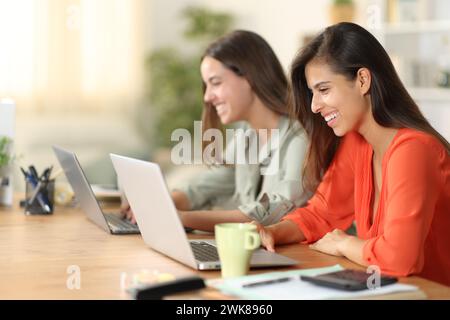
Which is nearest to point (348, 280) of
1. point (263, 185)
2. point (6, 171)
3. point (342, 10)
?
point (263, 185)

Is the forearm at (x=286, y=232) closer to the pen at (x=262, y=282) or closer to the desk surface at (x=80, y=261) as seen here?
the desk surface at (x=80, y=261)

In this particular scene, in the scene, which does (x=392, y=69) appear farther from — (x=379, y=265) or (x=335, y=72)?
(x=379, y=265)

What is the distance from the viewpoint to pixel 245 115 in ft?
8.92

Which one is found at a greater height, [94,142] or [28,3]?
[28,3]

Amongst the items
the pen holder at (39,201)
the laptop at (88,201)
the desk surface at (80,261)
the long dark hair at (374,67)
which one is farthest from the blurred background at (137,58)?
the desk surface at (80,261)

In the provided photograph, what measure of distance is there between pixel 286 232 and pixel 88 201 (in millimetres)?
615

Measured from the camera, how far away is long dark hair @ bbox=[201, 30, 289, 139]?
8.57 feet

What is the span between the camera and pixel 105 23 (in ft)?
17.7

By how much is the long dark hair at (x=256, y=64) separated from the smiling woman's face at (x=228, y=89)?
0.8 inches

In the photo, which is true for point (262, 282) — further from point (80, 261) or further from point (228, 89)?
point (228, 89)

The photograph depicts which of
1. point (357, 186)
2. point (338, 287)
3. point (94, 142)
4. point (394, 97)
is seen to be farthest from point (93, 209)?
point (94, 142)

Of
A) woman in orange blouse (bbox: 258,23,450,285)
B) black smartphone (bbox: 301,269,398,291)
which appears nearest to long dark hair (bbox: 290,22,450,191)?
woman in orange blouse (bbox: 258,23,450,285)

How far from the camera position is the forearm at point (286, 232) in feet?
6.15

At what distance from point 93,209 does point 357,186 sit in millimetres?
725
